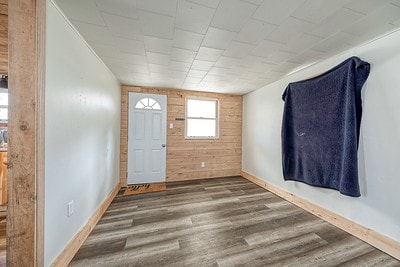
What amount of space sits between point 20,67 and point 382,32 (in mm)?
3065

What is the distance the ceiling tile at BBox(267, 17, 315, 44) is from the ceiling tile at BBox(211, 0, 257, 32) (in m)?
0.37

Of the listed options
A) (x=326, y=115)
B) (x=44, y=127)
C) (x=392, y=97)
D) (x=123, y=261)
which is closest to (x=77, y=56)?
(x=44, y=127)

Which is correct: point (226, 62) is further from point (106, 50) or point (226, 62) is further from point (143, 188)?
point (143, 188)

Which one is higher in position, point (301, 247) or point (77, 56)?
point (77, 56)

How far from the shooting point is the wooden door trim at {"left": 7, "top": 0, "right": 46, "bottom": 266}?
1.01 metres

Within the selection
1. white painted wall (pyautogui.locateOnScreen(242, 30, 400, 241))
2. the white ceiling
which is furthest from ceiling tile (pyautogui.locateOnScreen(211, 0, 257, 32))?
white painted wall (pyautogui.locateOnScreen(242, 30, 400, 241))

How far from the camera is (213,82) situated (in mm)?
3164

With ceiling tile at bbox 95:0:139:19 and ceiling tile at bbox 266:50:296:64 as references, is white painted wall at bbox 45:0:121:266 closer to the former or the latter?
ceiling tile at bbox 95:0:139:19

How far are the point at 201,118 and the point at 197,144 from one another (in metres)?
0.66

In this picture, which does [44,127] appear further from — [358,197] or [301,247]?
[358,197]

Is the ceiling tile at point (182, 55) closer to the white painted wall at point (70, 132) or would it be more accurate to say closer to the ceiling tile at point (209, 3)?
the ceiling tile at point (209, 3)

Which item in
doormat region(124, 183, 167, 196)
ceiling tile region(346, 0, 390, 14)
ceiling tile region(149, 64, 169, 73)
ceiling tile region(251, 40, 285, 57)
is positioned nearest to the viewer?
ceiling tile region(346, 0, 390, 14)

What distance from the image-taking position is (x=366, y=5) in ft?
4.05

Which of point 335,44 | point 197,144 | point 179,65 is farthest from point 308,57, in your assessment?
point 197,144
